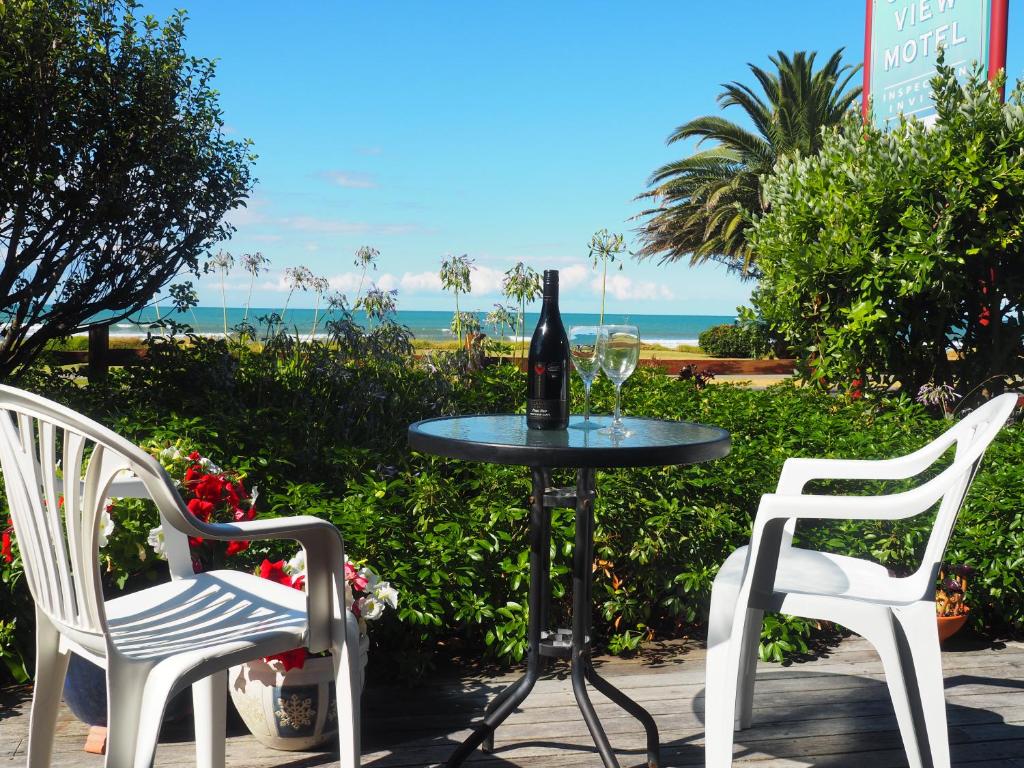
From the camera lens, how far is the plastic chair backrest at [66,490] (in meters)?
1.48

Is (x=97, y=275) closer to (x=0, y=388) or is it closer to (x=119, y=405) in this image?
(x=119, y=405)

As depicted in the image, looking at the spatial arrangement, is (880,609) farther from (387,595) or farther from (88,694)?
(88,694)

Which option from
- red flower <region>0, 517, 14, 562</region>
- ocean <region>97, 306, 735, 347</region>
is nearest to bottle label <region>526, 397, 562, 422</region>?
red flower <region>0, 517, 14, 562</region>

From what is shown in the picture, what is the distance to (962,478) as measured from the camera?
6.35 feet

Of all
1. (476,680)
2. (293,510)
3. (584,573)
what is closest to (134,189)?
(293,510)

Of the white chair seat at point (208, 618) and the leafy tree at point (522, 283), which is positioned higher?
the leafy tree at point (522, 283)

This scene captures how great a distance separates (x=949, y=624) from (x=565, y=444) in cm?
200

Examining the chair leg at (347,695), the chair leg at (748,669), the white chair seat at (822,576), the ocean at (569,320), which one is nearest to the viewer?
the chair leg at (347,695)

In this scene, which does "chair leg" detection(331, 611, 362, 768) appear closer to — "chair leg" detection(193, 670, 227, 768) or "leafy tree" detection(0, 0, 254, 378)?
"chair leg" detection(193, 670, 227, 768)

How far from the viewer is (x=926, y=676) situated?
194cm

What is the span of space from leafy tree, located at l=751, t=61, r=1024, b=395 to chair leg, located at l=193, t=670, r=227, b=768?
4.19 meters

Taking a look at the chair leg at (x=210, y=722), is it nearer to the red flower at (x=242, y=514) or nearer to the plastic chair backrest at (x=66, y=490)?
the plastic chair backrest at (x=66, y=490)

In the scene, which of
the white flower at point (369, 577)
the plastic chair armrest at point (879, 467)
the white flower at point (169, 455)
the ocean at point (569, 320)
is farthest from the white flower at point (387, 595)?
the ocean at point (569, 320)

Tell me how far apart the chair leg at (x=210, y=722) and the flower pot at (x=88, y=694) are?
0.52m
